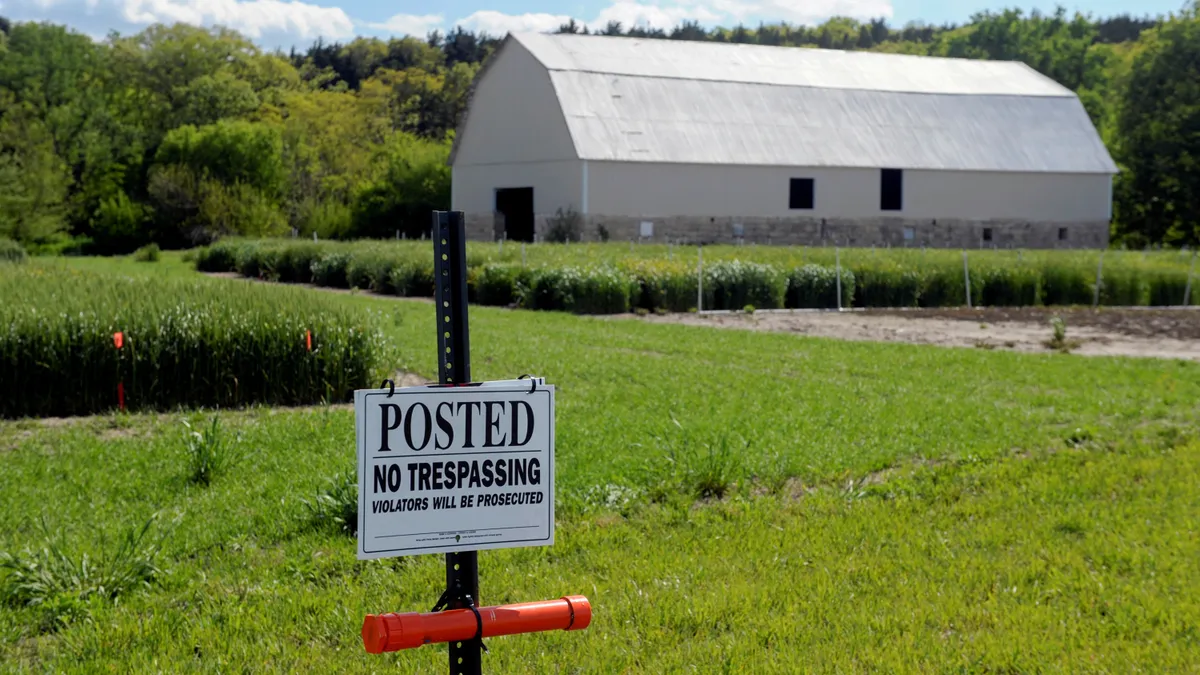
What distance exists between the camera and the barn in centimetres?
4406

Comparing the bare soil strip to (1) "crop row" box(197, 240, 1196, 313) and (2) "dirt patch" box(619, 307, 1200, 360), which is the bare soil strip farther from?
(1) "crop row" box(197, 240, 1196, 313)

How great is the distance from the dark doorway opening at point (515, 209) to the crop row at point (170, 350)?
117ft

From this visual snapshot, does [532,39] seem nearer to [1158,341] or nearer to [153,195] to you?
[153,195]

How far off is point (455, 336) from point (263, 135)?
2477 inches

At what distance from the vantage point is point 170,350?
37.6 ft

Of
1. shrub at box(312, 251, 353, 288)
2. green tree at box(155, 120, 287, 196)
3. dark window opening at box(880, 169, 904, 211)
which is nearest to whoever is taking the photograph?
shrub at box(312, 251, 353, 288)

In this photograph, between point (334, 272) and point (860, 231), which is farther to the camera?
point (860, 231)

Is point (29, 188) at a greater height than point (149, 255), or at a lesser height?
greater

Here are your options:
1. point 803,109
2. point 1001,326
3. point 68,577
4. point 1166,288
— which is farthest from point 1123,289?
point 68,577

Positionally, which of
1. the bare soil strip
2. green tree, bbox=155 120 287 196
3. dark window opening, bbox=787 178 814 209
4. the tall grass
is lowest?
the bare soil strip

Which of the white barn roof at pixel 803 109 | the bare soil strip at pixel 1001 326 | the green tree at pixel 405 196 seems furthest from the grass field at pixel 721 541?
the green tree at pixel 405 196

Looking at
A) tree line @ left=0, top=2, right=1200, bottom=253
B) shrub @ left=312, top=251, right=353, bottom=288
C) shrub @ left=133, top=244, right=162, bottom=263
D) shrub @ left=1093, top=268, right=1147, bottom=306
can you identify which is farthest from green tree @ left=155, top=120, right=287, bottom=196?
shrub @ left=1093, top=268, right=1147, bottom=306

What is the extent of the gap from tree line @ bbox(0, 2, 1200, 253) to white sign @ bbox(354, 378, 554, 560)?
50.9m

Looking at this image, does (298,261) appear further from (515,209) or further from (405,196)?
(405,196)
